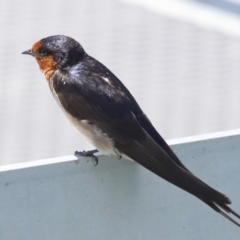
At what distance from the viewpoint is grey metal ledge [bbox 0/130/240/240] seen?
5.89 ft

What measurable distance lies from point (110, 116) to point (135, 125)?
0.09 meters

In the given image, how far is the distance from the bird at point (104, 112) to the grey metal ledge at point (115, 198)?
0.22 ft

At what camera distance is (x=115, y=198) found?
1978mm

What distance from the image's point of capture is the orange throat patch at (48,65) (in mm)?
2547

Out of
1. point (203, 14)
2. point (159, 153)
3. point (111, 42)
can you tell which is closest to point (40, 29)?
point (111, 42)

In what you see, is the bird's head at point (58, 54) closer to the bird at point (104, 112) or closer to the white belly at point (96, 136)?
the bird at point (104, 112)

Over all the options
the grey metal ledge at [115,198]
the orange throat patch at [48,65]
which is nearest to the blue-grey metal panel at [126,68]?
the orange throat patch at [48,65]

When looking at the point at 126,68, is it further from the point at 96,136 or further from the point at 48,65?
the point at 96,136

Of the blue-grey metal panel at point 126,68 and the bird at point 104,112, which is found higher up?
the bird at point 104,112

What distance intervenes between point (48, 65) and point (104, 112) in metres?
0.37

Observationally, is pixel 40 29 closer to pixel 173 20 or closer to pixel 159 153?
pixel 173 20

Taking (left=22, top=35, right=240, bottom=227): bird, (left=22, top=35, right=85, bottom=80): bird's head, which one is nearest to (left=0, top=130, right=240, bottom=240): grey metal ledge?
(left=22, top=35, right=240, bottom=227): bird

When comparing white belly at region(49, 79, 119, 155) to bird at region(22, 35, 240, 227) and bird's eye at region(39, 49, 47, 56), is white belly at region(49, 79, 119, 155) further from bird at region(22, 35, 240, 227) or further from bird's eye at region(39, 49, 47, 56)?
bird's eye at region(39, 49, 47, 56)

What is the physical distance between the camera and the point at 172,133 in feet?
10.5
